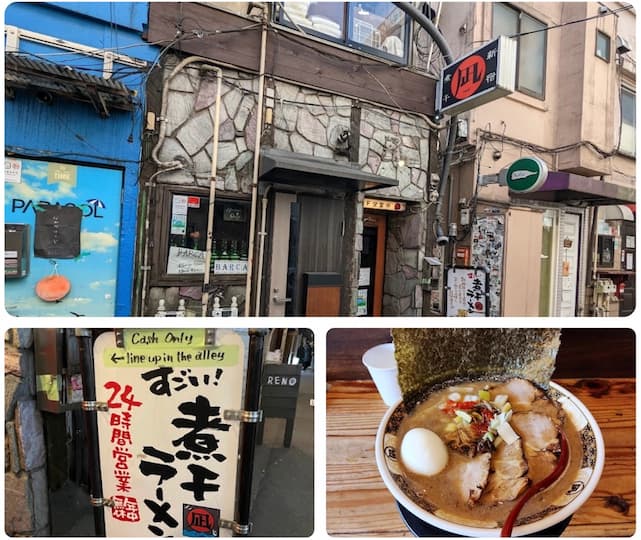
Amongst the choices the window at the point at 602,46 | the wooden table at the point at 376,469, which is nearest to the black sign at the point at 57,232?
the wooden table at the point at 376,469

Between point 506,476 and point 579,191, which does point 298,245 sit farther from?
point 579,191

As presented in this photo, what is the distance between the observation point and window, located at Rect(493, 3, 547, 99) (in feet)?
16.7

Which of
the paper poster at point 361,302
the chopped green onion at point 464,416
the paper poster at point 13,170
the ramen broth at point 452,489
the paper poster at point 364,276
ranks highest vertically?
the paper poster at point 13,170

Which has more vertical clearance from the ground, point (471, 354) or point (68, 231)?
point (68, 231)

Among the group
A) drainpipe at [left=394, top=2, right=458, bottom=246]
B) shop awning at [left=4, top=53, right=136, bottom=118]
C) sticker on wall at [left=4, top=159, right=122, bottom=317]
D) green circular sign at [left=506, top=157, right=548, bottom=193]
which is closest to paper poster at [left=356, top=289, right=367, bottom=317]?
drainpipe at [left=394, top=2, right=458, bottom=246]

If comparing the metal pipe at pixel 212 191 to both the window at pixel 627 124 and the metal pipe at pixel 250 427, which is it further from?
the window at pixel 627 124

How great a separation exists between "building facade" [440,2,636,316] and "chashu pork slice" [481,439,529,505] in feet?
12.5

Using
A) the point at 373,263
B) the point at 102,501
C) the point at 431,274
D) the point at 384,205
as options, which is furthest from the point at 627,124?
the point at 102,501

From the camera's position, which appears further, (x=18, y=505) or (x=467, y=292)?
(x=467, y=292)

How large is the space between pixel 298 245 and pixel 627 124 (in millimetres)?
6240

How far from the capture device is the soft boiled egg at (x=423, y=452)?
4.62ft

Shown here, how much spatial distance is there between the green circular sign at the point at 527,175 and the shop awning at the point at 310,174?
1.78 metres

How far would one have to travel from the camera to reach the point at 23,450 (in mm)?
1707

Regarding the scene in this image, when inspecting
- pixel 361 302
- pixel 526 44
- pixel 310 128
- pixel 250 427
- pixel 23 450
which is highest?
pixel 526 44
